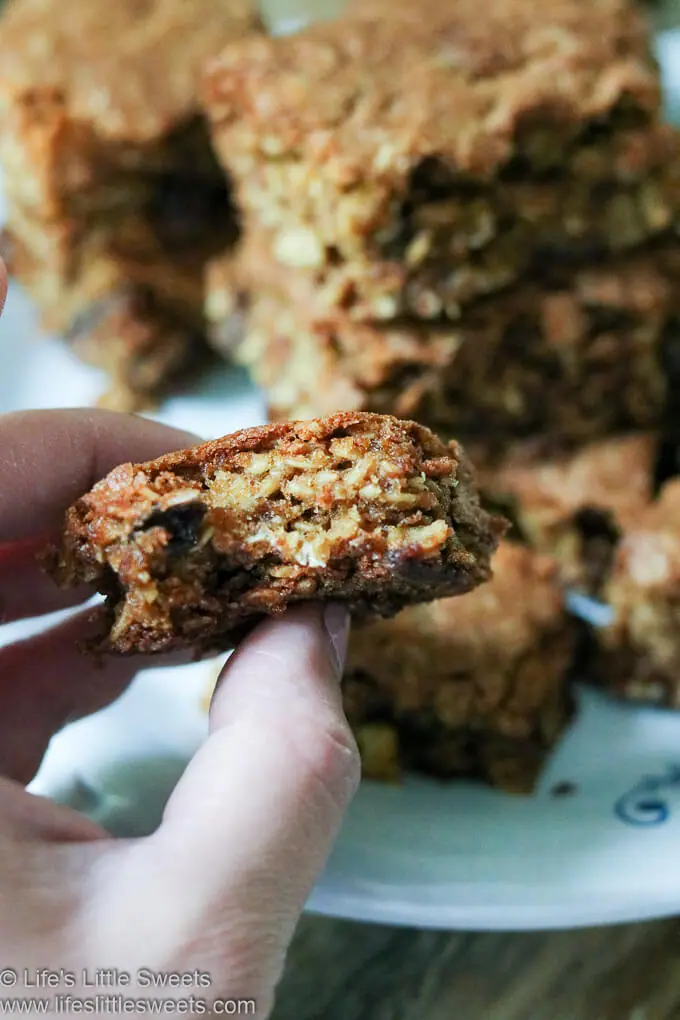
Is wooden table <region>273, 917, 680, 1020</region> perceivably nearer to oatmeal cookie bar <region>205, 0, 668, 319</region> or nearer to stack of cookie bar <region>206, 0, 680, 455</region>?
stack of cookie bar <region>206, 0, 680, 455</region>

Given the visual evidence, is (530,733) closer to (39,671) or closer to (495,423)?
(495,423)

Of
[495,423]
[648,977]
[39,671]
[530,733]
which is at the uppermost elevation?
[39,671]

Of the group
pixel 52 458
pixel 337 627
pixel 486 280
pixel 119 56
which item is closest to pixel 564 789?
pixel 337 627

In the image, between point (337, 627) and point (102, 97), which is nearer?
point (337, 627)

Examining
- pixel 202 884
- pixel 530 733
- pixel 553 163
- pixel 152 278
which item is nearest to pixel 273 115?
pixel 553 163

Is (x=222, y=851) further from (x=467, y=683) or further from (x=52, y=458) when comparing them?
(x=467, y=683)

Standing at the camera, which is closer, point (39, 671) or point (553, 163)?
point (39, 671)
